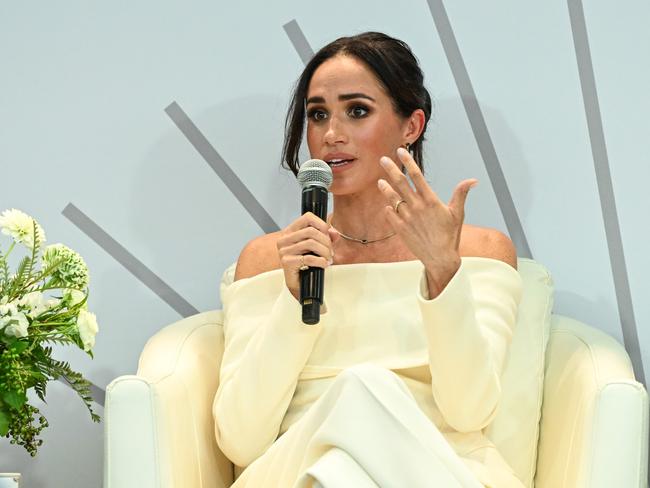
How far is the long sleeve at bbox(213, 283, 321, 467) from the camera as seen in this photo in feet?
6.55

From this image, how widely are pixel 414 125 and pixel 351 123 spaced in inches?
6.9

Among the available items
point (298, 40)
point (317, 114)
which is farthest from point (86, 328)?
point (298, 40)

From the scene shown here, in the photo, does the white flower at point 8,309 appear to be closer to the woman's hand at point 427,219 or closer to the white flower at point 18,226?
the white flower at point 18,226

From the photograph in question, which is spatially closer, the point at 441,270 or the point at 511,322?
the point at 441,270

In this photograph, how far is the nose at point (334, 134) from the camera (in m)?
2.17

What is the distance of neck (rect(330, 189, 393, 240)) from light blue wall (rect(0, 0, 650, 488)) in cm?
34

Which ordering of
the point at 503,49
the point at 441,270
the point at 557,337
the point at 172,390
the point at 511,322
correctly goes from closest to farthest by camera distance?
the point at 441,270 → the point at 172,390 → the point at 511,322 → the point at 557,337 → the point at 503,49

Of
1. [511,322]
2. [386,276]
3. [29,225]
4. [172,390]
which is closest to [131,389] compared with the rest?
[172,390]

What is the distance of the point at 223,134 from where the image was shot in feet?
8.68

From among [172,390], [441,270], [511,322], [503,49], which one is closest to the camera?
[441,270]

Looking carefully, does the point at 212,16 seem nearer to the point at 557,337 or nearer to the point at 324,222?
the point at 324,222

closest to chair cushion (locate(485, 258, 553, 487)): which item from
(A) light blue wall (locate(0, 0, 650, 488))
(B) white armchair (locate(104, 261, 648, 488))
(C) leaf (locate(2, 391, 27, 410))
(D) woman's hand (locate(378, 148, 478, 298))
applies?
(B) white armchair (locate(104, 261, 648, 488))

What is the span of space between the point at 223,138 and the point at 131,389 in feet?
3.10

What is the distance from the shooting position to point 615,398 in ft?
6.07
